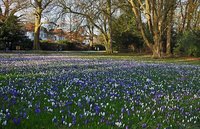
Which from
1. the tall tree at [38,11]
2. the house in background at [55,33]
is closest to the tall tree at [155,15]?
the tall tree at [38,11]

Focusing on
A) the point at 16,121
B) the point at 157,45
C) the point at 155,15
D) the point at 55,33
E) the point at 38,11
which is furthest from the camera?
the point at 55,33

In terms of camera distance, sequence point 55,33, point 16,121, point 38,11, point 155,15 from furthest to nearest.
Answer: point 55,33 < point 38,11 < point 155,15 < point 16,121

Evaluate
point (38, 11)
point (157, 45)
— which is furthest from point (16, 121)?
point (38, 11)

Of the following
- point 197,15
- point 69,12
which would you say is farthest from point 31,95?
point 197,15

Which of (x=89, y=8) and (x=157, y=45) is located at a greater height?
(x=89, y=8)

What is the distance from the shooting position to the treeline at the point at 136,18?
41.0 m

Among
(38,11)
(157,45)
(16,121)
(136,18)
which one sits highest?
(38,11)

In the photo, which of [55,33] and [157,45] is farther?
[55,33]

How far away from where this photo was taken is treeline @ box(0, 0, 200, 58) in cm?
4097

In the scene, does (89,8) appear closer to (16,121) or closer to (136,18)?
(136,18)

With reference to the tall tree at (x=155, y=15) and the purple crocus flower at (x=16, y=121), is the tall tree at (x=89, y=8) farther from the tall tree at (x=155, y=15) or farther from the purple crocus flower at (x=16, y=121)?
the purple crocus flower at (x=16, y=121)

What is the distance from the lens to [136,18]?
42.1m

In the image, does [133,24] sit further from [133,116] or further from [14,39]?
[133,116]

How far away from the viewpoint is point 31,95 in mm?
7090
